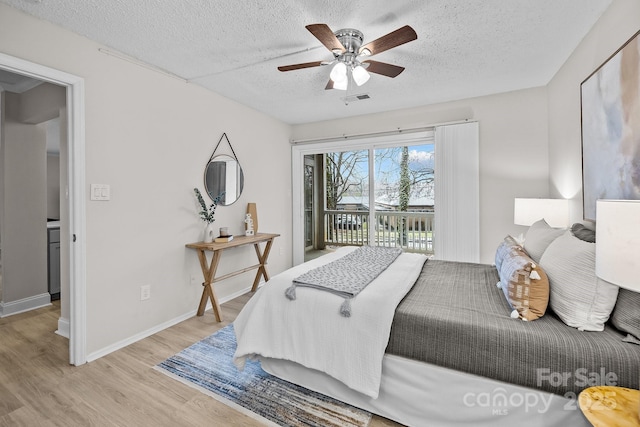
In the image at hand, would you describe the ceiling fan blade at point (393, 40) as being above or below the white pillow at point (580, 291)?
above

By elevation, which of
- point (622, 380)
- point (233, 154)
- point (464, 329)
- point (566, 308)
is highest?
point (233, 154)

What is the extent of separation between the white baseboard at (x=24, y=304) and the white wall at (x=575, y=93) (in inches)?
216

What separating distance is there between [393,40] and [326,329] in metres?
1.78

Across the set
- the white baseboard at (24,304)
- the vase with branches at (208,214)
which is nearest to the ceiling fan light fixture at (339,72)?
the vase with branches at (208,214)

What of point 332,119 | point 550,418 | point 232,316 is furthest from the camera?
point 332,119

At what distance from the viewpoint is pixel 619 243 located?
96 centimetres

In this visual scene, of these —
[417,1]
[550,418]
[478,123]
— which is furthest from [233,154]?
[550,418]

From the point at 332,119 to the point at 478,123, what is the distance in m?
2.00

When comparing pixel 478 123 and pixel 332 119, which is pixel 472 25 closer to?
pixel 478 123

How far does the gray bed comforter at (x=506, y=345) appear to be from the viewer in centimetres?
120

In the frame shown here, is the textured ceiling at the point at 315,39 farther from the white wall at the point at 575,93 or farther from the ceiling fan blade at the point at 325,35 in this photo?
the ceiling fan blade at the point at 325,35

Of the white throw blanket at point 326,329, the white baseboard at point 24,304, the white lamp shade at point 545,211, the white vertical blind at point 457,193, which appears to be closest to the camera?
the white throw blanket at point 326,329

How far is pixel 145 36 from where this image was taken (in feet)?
7.26

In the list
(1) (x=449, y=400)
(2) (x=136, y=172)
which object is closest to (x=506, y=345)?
(1) (x=449, y=400)
